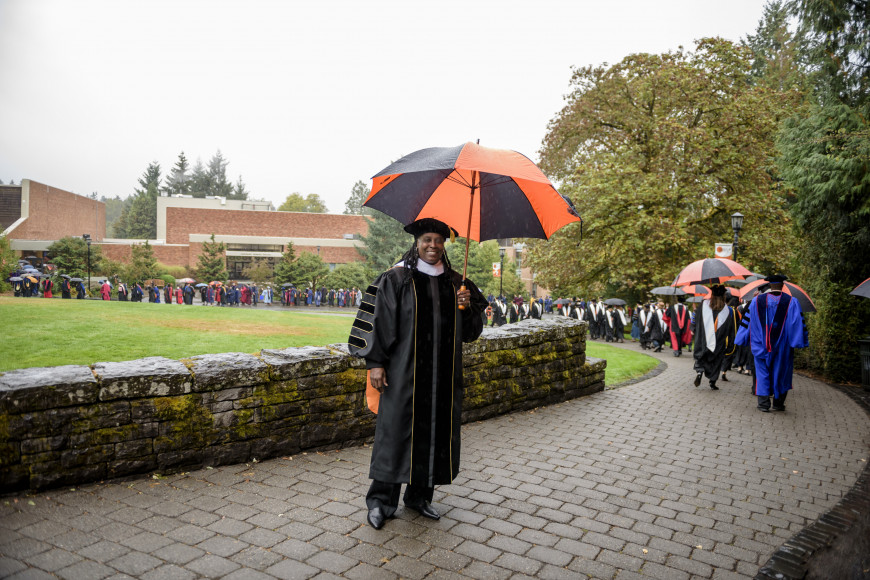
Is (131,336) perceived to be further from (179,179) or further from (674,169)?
(179,179)

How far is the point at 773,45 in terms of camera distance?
116 ft

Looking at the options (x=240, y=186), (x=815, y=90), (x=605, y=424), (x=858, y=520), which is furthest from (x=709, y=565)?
(x=240, y=186)

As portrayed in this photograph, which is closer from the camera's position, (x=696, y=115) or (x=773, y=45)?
(x=696, y=115)

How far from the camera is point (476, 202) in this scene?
424cm

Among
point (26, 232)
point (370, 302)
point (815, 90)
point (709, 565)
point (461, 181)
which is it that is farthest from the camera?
point (26, 232)

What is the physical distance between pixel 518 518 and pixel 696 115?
860 inches

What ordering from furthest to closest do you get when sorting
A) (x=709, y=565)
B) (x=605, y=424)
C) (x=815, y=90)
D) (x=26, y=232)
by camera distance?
(x=26, y=232) < (x=815, y=90) < (x=605, y=424) < (x=709, y=565)

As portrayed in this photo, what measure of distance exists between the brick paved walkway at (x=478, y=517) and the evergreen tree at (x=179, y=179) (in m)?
94.1

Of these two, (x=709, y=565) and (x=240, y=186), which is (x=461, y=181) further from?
(x=240, y=186)

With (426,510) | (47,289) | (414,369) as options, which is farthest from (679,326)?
(47,289)

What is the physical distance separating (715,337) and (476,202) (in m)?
7.78

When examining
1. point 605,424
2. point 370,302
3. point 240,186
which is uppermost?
point 240,186

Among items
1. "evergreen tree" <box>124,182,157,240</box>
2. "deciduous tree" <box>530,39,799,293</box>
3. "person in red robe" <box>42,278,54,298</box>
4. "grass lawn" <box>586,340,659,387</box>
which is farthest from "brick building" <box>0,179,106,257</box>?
"grass lawn" <box>586,340,659,387</box>

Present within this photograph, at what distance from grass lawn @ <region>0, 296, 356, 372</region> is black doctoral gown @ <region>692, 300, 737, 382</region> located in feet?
26.0
